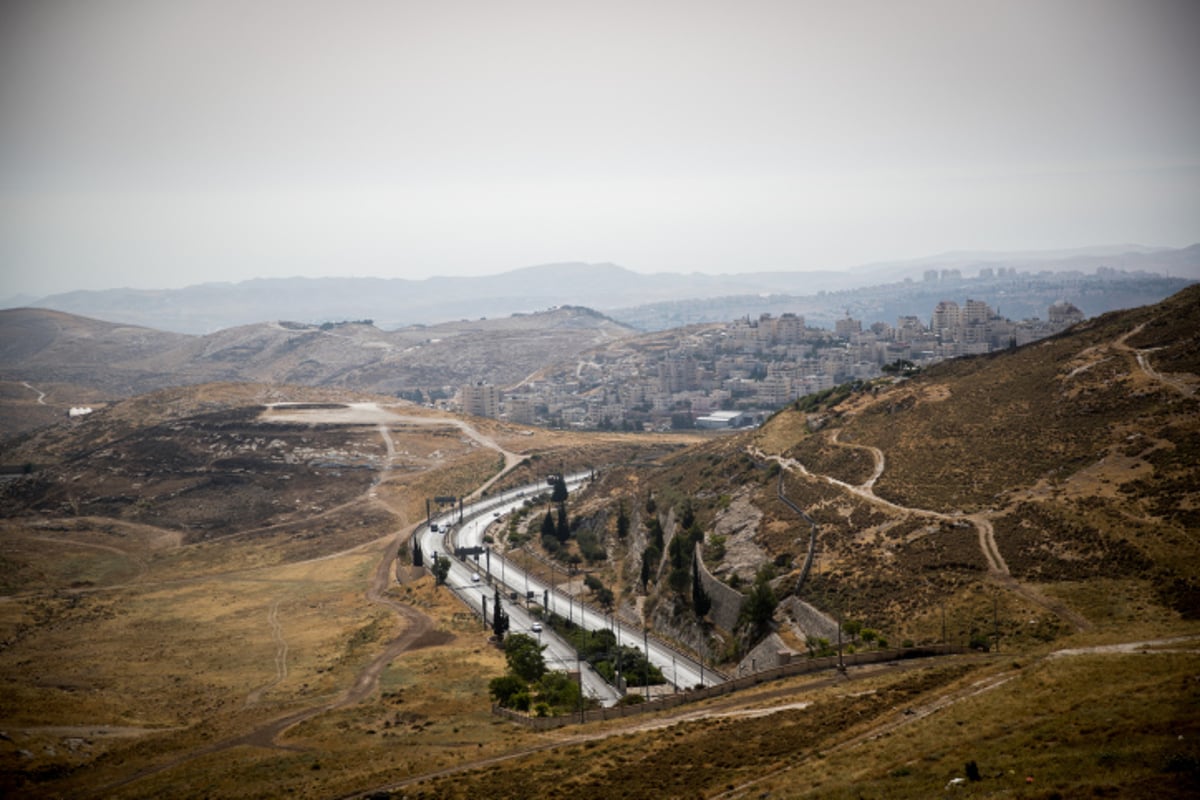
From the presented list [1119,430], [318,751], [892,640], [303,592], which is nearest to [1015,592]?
[892,640]

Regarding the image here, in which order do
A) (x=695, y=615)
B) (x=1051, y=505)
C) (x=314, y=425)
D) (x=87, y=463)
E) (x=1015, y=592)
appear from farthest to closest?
(x=314, y=425) < (x=87, y=463) < (x=695, y=615) < (x=1051, y=505) < (x=1015, y=592)

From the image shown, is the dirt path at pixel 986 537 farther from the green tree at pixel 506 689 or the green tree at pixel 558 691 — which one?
the green tree at pixel 506 689

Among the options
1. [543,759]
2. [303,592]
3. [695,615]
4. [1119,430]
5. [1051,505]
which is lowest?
[303,592]

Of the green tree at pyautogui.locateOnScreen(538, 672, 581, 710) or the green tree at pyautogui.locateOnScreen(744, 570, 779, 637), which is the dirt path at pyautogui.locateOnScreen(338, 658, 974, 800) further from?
the green tree at pyautogui.locateOnScreen(744, 570, 779, 637)

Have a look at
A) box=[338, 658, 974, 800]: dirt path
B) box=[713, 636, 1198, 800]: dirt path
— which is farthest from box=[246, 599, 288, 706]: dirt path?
box=[713, 636, 1198, 800]: dirt path

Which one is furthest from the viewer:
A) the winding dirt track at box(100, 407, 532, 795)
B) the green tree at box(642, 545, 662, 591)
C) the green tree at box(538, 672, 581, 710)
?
the green tree at box(642, 545, 662, 591)

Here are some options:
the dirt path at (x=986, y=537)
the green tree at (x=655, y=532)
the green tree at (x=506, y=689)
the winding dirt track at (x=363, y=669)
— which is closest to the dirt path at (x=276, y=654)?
the winding dirt track at (x=363, y=669)

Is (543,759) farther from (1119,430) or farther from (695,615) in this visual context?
(1119,430)

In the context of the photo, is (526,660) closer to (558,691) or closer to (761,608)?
(558,691)
